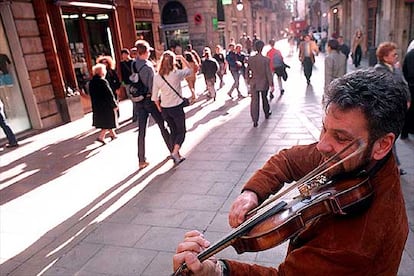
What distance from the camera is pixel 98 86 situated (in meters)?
7.13

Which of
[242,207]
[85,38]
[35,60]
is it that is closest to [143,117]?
[242,207]

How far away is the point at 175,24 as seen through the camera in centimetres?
2289

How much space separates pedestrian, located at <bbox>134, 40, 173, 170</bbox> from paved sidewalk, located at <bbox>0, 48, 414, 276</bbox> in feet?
1.04

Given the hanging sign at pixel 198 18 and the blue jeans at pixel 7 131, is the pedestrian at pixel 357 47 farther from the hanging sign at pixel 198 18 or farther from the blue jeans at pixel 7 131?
the blue jeans at pixel 7 131

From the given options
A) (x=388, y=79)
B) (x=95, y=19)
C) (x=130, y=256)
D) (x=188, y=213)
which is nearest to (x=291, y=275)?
(x=388, y=79)

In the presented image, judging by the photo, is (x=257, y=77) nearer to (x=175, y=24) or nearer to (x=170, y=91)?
(x=170, y=91)

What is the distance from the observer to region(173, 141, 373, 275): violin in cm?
111

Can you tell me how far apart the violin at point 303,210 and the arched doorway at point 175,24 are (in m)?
22.3

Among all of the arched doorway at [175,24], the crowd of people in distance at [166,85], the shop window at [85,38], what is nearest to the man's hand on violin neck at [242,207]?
the crowd of people in distance at [166,85]

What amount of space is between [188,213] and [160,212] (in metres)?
0.36

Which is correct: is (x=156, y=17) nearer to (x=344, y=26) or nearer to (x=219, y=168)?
(x=219, y=168)

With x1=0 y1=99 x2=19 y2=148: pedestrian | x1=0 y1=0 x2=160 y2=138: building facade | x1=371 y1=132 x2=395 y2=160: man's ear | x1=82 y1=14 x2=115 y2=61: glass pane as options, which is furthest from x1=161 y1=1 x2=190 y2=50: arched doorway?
x1=371 y1=132 x2=395 y2=160: man's ear

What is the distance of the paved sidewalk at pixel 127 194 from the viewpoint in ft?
11.4

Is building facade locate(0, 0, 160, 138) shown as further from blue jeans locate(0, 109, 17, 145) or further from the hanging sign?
the hanging sign
